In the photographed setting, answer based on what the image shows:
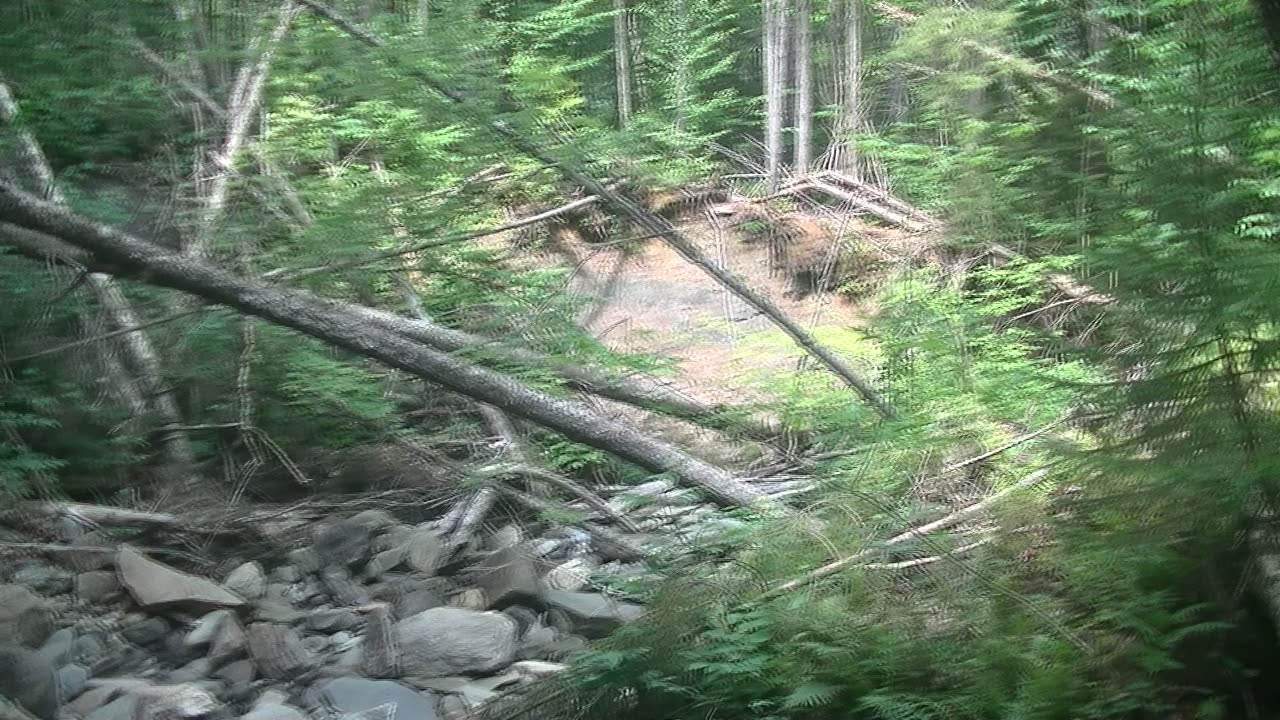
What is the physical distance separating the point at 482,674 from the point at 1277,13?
4.14 m

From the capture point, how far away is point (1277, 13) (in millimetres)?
2871

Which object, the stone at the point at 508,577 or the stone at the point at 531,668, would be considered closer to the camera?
the stone at the point at 531,668

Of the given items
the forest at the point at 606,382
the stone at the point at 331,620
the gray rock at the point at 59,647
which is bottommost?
the stone at the point at 331,620

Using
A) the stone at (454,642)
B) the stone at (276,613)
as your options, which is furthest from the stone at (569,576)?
the stone at (276,613)

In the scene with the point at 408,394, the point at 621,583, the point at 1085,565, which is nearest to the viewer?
the point at 1085,565

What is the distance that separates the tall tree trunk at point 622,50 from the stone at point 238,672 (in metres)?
5.76

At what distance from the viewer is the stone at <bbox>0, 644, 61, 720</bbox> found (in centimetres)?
439

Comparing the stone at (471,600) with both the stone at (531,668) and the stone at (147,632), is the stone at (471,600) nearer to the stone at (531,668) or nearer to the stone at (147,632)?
the stone at (531,668)

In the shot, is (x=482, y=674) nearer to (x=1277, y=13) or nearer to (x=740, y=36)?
(x=1277, y=13)

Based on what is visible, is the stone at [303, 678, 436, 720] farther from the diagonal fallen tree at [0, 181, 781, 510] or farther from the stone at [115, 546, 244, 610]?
the diagonal fallen tree at [0, 181, 781, 510]

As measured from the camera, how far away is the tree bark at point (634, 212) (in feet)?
18.2

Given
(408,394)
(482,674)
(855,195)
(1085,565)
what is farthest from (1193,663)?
(855,195)

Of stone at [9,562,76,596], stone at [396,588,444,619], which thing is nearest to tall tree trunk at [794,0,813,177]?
stone at [396,588,444,619]

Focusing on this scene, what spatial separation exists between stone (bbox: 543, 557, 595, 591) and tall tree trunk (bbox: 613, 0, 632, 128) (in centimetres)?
457
